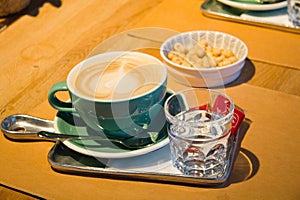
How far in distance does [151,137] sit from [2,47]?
52 cm

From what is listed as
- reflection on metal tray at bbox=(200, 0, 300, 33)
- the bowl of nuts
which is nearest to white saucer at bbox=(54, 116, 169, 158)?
the bowl of nuts

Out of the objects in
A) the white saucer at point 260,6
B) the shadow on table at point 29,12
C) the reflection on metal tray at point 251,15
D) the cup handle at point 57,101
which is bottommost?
the reflection on metal tray at point 251,15

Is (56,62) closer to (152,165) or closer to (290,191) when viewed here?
(152,165)

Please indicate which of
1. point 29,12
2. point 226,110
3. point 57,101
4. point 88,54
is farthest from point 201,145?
point 29,12

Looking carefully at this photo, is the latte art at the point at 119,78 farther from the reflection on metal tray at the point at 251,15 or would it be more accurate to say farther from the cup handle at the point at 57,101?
the reflection on metal tray at the point at 251,15

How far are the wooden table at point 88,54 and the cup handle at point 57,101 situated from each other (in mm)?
66

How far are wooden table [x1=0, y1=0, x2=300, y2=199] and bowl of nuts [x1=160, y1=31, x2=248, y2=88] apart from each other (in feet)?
0.08

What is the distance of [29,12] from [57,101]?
530 millimetres

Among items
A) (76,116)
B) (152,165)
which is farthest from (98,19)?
(152,165)

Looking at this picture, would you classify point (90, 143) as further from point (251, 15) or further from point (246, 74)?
point (251, 15)

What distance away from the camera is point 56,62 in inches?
41.9

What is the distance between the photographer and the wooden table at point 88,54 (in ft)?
2.37

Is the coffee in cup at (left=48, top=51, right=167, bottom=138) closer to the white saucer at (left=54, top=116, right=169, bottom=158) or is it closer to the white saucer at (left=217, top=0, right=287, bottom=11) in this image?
the white saucer at (left=54, top=116, right=169, bottom=158)

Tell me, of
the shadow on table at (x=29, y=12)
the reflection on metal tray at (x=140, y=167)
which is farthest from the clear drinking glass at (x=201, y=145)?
the shadow on table at (x=29, y=12)
